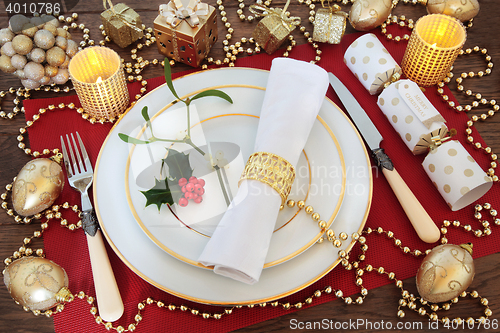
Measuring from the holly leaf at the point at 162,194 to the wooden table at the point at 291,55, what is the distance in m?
0.24

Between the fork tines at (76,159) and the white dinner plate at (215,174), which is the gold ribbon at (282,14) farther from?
the fork tines at (76,159)

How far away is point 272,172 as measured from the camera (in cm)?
59

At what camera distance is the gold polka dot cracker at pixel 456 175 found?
2.06 feet

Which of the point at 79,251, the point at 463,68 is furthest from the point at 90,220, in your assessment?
the point at 463,68

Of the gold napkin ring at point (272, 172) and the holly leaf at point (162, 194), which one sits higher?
the gold napkin ring at point (272, 172)

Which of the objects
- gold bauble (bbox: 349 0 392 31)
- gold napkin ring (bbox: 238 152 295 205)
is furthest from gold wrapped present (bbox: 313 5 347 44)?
gold napkin ring (bbox: 238 152 295 205)

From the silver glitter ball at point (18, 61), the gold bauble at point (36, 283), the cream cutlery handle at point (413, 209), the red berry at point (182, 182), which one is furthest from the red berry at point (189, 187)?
the silver glitter ball at point (18, 61)

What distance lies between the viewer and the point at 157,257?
578 mm

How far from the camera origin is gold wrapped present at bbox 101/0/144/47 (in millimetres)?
814

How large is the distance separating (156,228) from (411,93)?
20.2 inches

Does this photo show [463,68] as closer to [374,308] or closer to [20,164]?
[374,308]

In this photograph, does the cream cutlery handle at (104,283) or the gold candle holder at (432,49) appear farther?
the gold candle holder at (432,49)

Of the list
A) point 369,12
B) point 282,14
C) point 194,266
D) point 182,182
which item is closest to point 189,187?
point 182,182

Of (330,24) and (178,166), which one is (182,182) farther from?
(330,24)
